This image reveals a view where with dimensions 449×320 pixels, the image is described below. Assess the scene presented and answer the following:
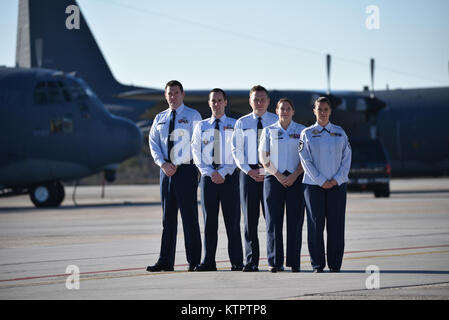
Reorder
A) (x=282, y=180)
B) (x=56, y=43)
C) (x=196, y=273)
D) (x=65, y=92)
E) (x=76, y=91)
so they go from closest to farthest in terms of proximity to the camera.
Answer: (x=196, y=273)
(x=282, y=180)
(x=65, y=92)
(x=76, y=91)
(x=56, y=43)

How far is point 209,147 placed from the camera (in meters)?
9.88

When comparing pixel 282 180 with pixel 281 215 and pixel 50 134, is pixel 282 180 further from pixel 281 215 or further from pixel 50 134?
pixel 50 134

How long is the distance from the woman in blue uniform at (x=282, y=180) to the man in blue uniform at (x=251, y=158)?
0.13m

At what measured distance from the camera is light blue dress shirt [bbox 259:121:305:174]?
980cm

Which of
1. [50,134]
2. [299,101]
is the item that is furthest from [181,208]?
[299,101]

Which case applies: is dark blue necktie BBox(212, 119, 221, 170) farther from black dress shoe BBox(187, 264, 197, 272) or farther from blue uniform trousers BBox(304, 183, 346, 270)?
black dress shoe BBox(187, 264, 197, 272)

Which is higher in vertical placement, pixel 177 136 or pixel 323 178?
pixel 177 136

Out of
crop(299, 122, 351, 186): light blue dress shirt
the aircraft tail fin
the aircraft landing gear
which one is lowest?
the aircraft landing gear

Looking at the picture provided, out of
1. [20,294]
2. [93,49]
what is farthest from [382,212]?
[93,49]

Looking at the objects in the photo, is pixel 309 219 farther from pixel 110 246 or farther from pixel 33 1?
pixel 33 1

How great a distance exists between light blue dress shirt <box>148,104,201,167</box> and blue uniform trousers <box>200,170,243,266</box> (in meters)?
0.39

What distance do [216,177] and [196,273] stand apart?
1.14 m

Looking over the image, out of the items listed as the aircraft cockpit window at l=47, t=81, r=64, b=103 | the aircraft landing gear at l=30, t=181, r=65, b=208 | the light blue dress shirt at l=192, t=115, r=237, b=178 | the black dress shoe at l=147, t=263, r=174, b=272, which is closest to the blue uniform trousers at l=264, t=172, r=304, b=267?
the light blue dress shirt at l=192, t=115, r=237, b=178

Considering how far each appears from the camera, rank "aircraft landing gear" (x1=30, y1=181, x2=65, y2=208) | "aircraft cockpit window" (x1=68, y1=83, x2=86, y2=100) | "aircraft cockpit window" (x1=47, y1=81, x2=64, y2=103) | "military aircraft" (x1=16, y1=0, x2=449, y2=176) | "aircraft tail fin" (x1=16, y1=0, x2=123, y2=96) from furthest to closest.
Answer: "military aircraft" (x1=16, y1=0, x2=449, y2=176) < "aircraft tail fin" (x1=16, y1=0, x2=123, y2=96) < "aircraft landing gear" (x1=30, y1=181, x2=65, y2=208) < "aircraft cockpit window" (x1=68, y1=83, x2=86, y2=100) < "aircraft cockpit window" (x1=47, y1=81, x2=64, y2=103)
